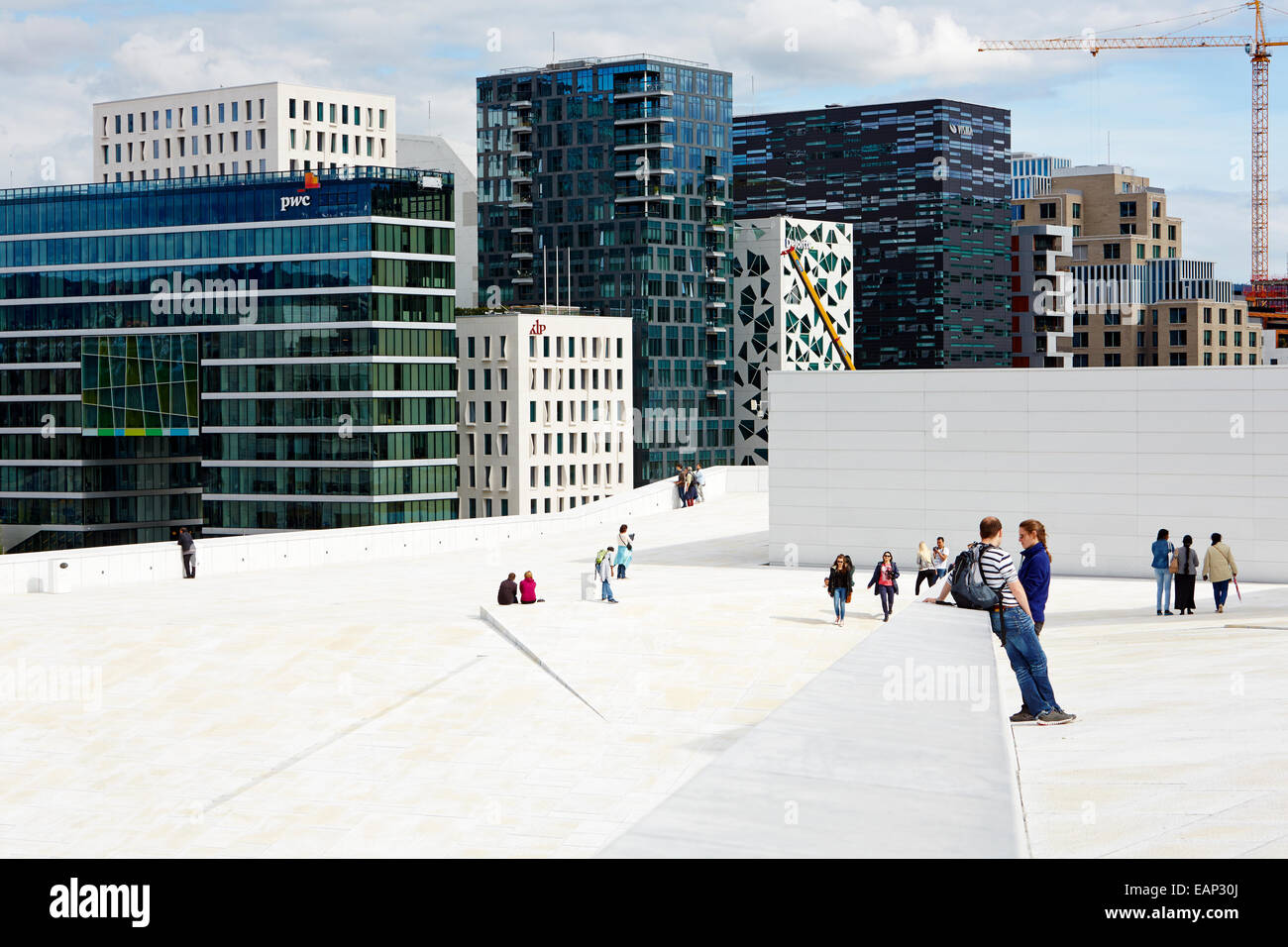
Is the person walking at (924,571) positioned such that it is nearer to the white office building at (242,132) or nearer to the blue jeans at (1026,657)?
the blue jeans at (1026,657)

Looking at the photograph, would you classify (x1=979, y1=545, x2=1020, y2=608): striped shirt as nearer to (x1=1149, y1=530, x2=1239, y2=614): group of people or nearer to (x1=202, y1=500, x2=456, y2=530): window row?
(x1=1149, y1=530, x2=1239, y2=614): group of people

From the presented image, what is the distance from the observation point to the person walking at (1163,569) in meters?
31.0

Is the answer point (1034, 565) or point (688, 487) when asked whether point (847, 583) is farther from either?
point (688, 487)

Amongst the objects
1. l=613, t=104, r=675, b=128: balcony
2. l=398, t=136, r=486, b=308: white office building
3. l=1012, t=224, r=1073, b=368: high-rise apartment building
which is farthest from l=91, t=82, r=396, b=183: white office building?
l=1012, t=224, r=1073, b=368: high-rise apartment building

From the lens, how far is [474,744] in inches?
1131

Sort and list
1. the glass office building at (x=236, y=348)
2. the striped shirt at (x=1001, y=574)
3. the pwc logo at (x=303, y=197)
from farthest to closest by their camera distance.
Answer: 1. the pwc logo at (x=303, y=197)
2. the glass office building at (x=236, y=348)
3. the striped shirt at (x=1001, y=574)

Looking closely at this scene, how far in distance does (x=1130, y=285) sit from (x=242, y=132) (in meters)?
108

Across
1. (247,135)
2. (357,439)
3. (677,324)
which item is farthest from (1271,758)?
(247,135)

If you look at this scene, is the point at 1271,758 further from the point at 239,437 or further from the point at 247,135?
the point at 247,135

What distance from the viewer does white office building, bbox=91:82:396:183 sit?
16338 cm

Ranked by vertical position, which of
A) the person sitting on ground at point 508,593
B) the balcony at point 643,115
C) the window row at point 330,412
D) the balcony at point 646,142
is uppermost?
the balcony at point 643,115

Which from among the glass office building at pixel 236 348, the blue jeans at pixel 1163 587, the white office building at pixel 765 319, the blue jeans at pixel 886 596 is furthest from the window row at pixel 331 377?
the blue jeans at pixel 1163 587

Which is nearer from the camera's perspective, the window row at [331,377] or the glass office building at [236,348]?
the glass office building at [236,348]

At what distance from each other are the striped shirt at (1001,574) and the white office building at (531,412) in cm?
11079
